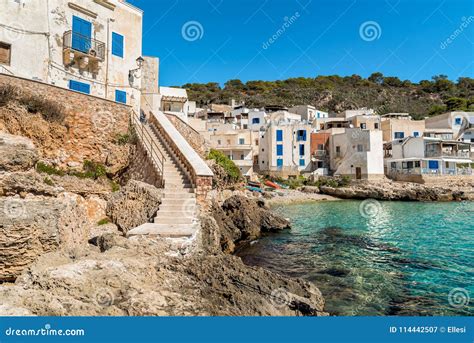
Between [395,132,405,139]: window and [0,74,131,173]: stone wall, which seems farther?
[395,132,405,139]: window

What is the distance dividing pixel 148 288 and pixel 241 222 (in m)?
11.7

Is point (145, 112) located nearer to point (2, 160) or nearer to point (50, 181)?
point (50, 181)

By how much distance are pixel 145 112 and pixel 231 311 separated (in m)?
22.1

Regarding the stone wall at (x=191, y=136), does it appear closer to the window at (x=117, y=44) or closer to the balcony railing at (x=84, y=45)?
the window at (x=117, y=44)

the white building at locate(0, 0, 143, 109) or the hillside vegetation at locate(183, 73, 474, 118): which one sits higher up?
the hillside vegetation at locate(183, 73, 474, 118)

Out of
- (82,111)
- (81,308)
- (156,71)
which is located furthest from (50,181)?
(156,71)

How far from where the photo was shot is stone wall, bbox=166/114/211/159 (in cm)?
2006

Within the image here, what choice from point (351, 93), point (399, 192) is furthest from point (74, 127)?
point (351, 93)

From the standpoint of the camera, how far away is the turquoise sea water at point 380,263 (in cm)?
805

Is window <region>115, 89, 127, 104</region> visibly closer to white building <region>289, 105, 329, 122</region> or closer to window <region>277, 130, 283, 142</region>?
window <region>277, 130, 283, 142</region>

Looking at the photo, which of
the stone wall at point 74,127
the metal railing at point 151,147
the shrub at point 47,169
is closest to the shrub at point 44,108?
the stone wall at point 74,127

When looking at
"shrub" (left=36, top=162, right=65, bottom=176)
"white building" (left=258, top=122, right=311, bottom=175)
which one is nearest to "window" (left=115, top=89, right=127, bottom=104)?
"shrub" (left=36, top=162, right=65, bottom=176)

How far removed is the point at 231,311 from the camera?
5.59 metres

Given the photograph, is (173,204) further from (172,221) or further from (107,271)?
(107,271)
